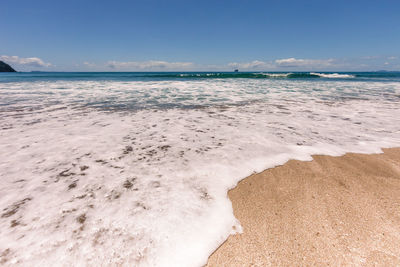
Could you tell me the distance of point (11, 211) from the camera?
235cm

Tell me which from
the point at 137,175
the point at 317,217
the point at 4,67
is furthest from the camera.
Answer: the point at 4,67

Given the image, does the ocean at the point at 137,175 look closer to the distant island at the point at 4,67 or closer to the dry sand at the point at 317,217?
the dry sand at the point at 317,217

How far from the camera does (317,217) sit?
218 cm

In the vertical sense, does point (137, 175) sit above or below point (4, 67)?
below

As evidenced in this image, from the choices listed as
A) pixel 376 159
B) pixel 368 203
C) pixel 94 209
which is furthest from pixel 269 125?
pixel 94 209

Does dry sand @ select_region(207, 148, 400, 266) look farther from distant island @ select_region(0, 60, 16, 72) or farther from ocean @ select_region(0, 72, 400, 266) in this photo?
distant island @ select_region(0, 60, 16, 72)

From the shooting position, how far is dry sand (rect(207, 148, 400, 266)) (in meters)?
1.74

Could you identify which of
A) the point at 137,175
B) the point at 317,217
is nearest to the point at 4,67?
the point at 137,175

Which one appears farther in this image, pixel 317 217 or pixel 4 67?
pixel 4 67

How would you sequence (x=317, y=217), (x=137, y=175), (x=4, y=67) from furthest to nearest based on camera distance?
1. (x=4, y=67)
2. (x=137, y=175)
3. (x=317, y=217)

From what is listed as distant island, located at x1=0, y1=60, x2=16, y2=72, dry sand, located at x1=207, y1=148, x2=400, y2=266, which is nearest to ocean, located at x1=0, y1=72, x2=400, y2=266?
dry sand, located at x1=207, y1=148, x2=400, y2=266

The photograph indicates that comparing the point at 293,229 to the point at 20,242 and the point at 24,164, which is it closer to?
the point at 20,242

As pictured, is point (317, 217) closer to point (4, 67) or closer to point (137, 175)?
point (137, 175)

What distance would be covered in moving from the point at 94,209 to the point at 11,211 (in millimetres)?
1052
